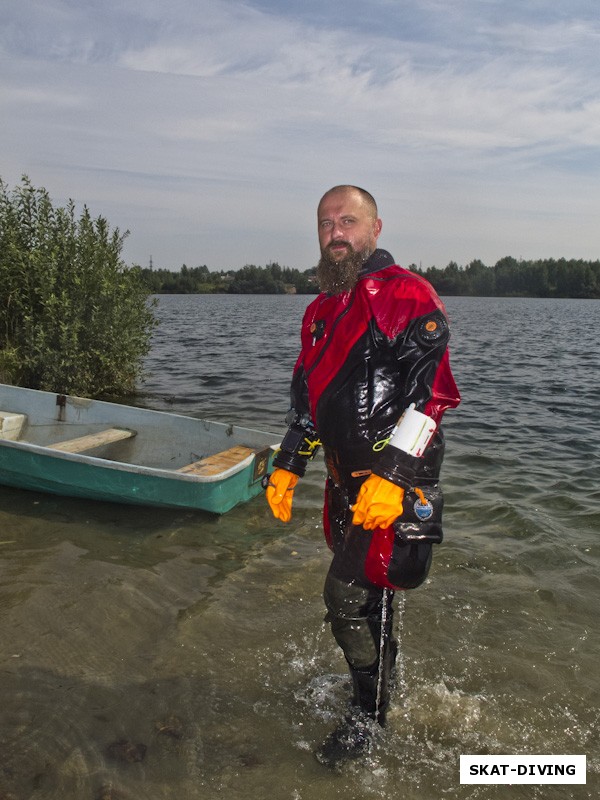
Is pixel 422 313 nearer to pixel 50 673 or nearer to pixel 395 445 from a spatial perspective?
pixel 395 445

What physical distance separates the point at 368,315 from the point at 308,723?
2.68m

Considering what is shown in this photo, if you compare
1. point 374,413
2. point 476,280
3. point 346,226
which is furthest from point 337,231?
point 476,280

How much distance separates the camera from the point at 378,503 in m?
3.18

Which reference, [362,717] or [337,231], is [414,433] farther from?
[362,717]

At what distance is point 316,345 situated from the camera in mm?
3777

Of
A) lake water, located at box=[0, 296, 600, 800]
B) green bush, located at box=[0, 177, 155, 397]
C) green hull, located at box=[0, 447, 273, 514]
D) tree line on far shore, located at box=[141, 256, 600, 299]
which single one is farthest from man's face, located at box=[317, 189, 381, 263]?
tree line on far shore, located at box=[141, 256, 600, 299]

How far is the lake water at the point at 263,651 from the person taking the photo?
3.74 meters

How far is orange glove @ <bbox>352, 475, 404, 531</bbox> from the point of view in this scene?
3.18 m

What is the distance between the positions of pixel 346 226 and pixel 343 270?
261 millimetres

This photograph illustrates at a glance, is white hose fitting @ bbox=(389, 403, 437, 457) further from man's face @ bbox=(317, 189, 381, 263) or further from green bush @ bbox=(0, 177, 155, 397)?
green bush @ bbox=(0, 177, 155, 397)

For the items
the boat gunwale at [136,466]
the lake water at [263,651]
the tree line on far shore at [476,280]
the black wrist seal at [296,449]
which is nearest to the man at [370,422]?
the black wrist seal at [296,449]

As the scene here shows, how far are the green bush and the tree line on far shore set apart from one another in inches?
4511


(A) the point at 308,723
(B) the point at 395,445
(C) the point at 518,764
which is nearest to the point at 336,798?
(A) the point at 308,723

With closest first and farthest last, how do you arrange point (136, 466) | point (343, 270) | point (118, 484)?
point (343, 270)
point (136, 466)
point (118, 484)
